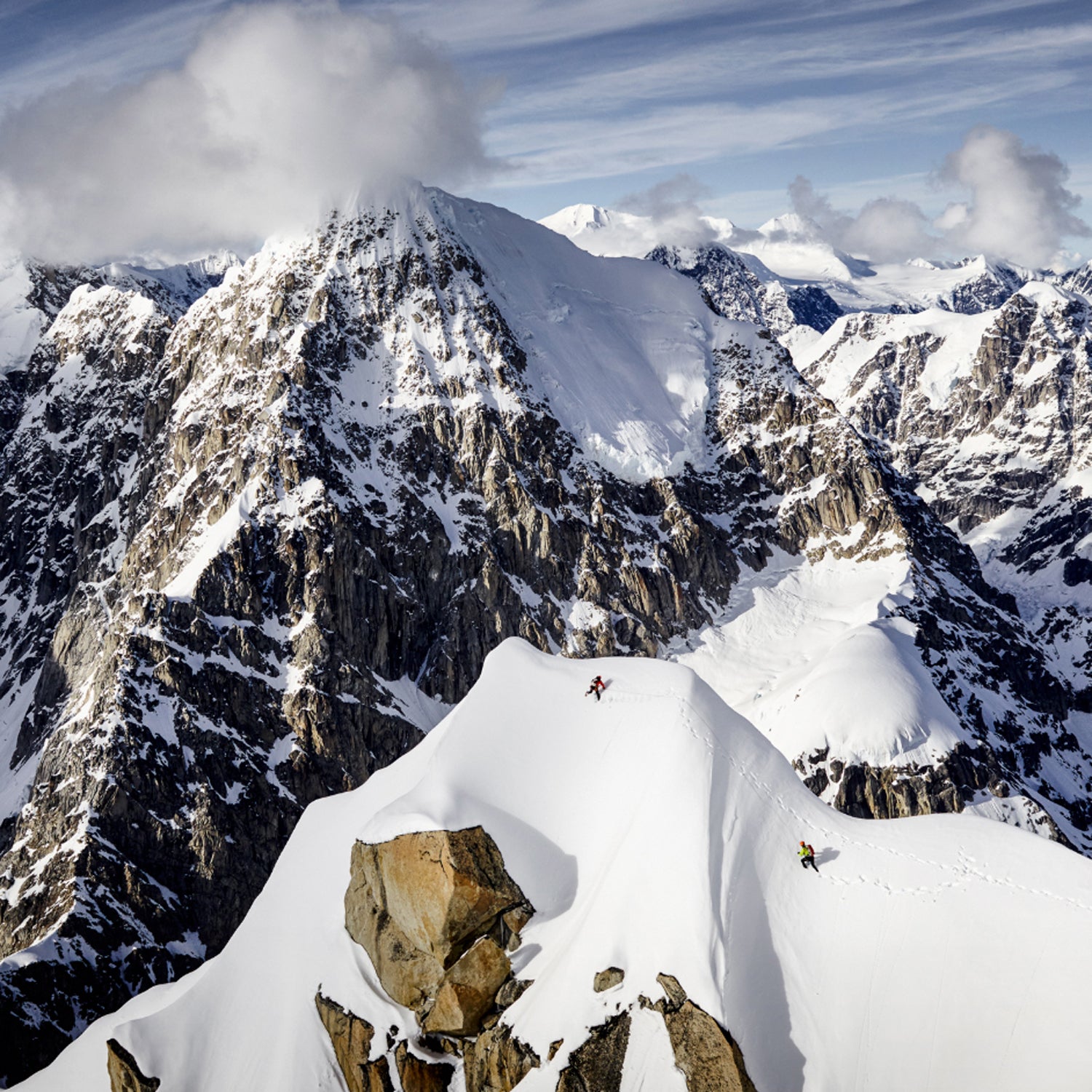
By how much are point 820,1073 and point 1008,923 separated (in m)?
12.0

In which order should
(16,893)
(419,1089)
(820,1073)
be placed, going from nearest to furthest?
(820,1073)
(419,1089)
(16,893)

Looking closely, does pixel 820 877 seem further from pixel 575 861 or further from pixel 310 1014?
pixel 310 1014

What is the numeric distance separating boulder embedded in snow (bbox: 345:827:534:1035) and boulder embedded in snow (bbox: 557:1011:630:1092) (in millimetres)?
7483

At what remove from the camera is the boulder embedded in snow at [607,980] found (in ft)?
173

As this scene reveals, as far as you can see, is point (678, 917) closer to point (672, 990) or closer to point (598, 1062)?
point (672, 990)

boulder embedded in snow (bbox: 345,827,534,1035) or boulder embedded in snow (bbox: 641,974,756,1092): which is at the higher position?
boulder embedded in snow (bbox: 345,827,534,1035)

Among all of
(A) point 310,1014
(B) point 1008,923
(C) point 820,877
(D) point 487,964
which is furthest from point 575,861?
(B) point 1008,923

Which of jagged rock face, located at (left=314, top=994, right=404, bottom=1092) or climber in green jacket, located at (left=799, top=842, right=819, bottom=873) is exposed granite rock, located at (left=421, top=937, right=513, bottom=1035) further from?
climber in green jacket, located at (left=799, top=842, right=819, bottom=873)

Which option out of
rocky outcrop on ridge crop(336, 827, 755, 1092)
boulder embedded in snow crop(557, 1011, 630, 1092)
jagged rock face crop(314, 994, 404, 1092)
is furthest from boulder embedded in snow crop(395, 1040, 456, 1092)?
boulder embedded in snow crop(557, 1011, 630, 1092)

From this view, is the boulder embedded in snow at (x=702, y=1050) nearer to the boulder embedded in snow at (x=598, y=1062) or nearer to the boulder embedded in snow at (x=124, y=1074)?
the boulder embedded in snow at (x=598, y=1062)

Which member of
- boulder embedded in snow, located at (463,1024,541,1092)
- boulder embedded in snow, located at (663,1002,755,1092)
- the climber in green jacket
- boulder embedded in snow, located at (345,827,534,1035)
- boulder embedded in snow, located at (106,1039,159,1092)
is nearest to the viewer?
boulder embedded in snow, located at (663,1002,755,1092)

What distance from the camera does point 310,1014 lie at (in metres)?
64.1

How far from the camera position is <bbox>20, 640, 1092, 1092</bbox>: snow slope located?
166 ft

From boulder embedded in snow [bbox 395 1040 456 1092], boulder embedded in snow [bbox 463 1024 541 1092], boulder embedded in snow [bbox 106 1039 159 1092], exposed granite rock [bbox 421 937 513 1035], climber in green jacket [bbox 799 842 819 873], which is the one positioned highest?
climber in green jacket [bbox 799 842 819 873]
